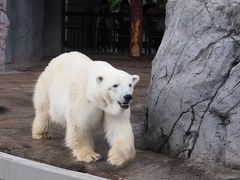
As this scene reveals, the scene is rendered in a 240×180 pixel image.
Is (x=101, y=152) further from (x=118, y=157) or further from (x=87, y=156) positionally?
(x=118, y=157)

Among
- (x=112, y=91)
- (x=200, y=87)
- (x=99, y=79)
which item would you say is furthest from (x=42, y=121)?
(x=200, y=87)

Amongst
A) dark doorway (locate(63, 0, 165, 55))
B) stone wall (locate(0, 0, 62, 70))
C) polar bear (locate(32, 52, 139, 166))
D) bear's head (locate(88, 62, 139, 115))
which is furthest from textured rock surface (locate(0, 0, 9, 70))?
bear's head (locate(88, 62, 139, 115))

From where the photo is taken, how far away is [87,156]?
6715 mm

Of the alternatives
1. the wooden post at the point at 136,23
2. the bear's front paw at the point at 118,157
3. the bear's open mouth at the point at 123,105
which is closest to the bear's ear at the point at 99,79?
the bear's open mouth at the point at 123,105

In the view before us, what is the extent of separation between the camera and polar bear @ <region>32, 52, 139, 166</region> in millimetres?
6316

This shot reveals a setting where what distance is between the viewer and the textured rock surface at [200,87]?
6.41 metres

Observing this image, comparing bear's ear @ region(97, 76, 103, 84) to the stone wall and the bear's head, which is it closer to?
the bear's head

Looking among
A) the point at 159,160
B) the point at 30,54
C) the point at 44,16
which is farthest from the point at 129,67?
the point at 159,160

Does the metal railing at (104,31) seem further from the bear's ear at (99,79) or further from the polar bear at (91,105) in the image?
the bear's ear at (99,79)

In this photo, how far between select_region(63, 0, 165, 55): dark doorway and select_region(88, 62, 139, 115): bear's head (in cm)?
1589

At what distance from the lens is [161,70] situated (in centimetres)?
746

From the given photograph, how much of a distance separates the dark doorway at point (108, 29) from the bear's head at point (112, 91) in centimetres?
1589

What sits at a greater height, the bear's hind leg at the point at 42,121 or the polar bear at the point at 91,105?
the polar bear at the point at 91,105

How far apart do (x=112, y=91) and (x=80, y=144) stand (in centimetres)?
83
